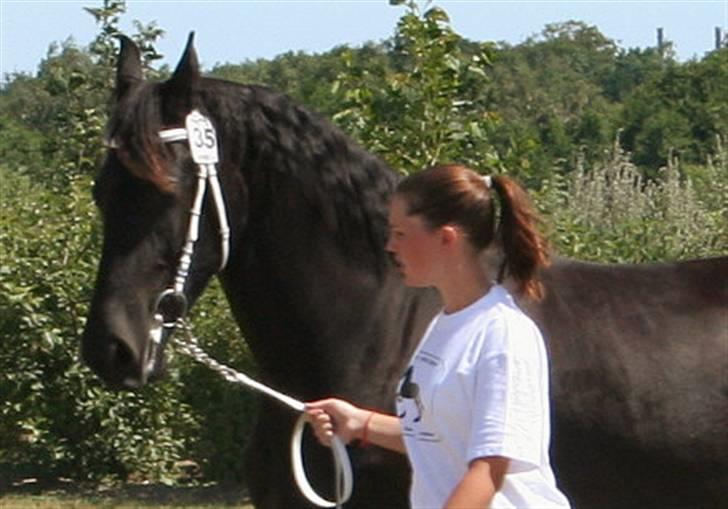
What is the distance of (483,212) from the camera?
3197mm

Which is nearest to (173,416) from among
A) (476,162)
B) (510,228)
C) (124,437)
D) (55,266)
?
(124,437)

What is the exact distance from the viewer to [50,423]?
36.2 feet

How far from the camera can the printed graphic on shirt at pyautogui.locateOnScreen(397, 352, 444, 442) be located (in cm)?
316

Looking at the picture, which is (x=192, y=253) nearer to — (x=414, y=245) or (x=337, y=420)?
(x=337, y=420)

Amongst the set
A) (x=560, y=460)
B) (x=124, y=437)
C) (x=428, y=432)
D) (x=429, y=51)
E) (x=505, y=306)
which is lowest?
(x=124, y=437)

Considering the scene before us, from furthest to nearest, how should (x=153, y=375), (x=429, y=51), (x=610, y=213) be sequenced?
(x=610, y=213) < (x=429, y=51) < (x=153, y=375)

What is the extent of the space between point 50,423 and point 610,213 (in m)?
5.11

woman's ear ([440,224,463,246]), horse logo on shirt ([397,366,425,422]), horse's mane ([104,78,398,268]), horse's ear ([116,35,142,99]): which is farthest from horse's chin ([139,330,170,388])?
woman's ear ([440,224,463,246])

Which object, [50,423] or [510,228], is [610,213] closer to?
[50,423]

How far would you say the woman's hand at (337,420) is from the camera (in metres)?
3.73

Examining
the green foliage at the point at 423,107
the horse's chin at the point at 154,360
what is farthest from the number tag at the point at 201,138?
the green foliage at the point at 423,107

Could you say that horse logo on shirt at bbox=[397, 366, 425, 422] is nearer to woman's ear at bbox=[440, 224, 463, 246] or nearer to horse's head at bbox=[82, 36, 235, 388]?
woman's ear at bbox=[440, 224, 463, 246]

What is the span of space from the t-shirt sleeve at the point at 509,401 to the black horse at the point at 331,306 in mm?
1438

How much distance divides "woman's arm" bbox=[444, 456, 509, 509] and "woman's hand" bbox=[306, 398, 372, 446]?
2.34ft
